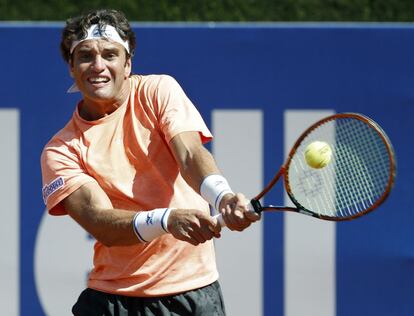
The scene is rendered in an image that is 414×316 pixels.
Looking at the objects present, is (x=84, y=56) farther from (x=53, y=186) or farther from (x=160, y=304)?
(x=160, y=304)

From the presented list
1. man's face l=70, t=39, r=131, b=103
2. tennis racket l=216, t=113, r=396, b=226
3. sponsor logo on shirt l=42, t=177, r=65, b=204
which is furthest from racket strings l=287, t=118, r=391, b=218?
sponsor logo on shirt l=42, t=177, r=65, b=204

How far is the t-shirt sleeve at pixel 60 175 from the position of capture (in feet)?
13.0

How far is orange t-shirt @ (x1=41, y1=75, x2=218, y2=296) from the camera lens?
3.94 metres

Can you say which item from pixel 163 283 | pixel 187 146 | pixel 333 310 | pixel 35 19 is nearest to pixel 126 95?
pixel 187 146

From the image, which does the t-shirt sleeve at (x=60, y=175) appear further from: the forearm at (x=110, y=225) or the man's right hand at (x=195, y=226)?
the man's right hand at (x=195, y=226)

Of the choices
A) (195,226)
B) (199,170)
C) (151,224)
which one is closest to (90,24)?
(199,170)

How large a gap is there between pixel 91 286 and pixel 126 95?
2.44 ft

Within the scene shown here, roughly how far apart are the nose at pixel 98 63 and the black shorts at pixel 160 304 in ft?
2.78

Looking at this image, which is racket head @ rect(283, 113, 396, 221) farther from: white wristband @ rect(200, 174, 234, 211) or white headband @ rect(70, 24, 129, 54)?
white headband @ rect(70, 24, 129, 54)

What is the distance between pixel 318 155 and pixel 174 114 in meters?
0.56

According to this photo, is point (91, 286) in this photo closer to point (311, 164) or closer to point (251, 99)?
point (311, 164)

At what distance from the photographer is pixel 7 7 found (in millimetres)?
6730

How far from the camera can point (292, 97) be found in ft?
18.0

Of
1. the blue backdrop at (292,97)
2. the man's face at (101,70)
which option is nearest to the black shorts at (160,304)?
the man's face at (101,70)
